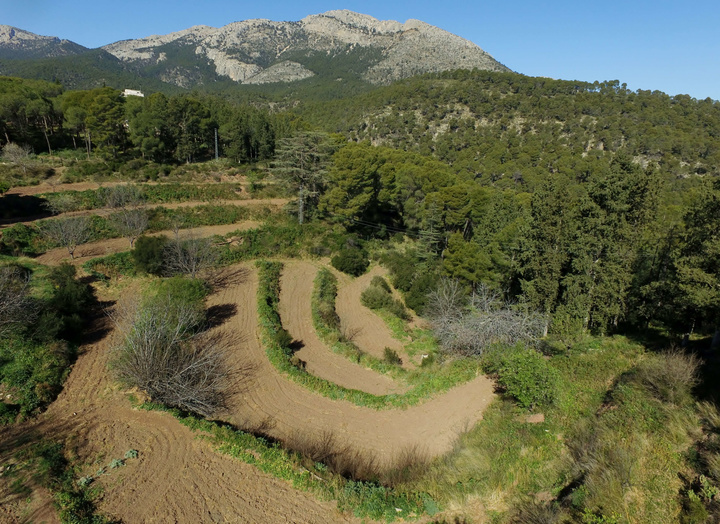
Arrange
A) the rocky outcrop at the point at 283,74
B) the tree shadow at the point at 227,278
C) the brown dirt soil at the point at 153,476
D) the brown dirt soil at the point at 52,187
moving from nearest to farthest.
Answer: the brown dirt soil at the point at 153,476 < the tree shadow at the point at 227,278 < the brown dirt soil at the point at 52,187 < the rocky outcrop at the point at 283,74

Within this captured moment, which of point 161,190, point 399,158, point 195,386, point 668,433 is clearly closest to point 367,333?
point 195,386

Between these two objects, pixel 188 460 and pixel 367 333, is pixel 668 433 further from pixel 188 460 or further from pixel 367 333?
pixel 367 333

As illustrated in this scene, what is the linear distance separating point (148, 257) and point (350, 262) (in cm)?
1491

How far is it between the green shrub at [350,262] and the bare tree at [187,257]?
1037 centimetres

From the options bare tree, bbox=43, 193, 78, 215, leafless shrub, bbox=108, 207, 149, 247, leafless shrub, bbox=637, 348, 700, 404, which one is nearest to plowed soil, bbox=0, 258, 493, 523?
leafless shrub, bbox=637, 348, 700, 404

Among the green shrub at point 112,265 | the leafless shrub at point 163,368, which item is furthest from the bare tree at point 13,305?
the green shrub at point 112,265

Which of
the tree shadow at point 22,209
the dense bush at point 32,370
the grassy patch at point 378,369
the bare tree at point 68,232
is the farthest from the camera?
the tree shadow at point 22,209

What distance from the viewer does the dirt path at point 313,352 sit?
16.3 metres

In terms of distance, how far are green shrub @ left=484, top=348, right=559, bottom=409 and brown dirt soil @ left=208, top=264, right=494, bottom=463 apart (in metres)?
1.67

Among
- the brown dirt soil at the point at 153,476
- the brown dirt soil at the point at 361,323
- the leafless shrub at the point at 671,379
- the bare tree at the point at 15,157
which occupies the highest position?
the bare tree at the point at 15,157

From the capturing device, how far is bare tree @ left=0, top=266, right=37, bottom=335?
45.4ft

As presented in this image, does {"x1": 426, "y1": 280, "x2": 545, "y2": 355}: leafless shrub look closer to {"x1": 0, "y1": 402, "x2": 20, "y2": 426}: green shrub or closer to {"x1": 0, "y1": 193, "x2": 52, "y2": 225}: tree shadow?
{"x1": 0, "y1": 402, "x2": 20, "y2": 426}: green shrub

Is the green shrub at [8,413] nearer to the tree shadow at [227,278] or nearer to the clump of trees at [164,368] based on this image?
the clump of trees at [164,368]

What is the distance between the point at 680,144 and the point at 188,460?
80.7 metres
